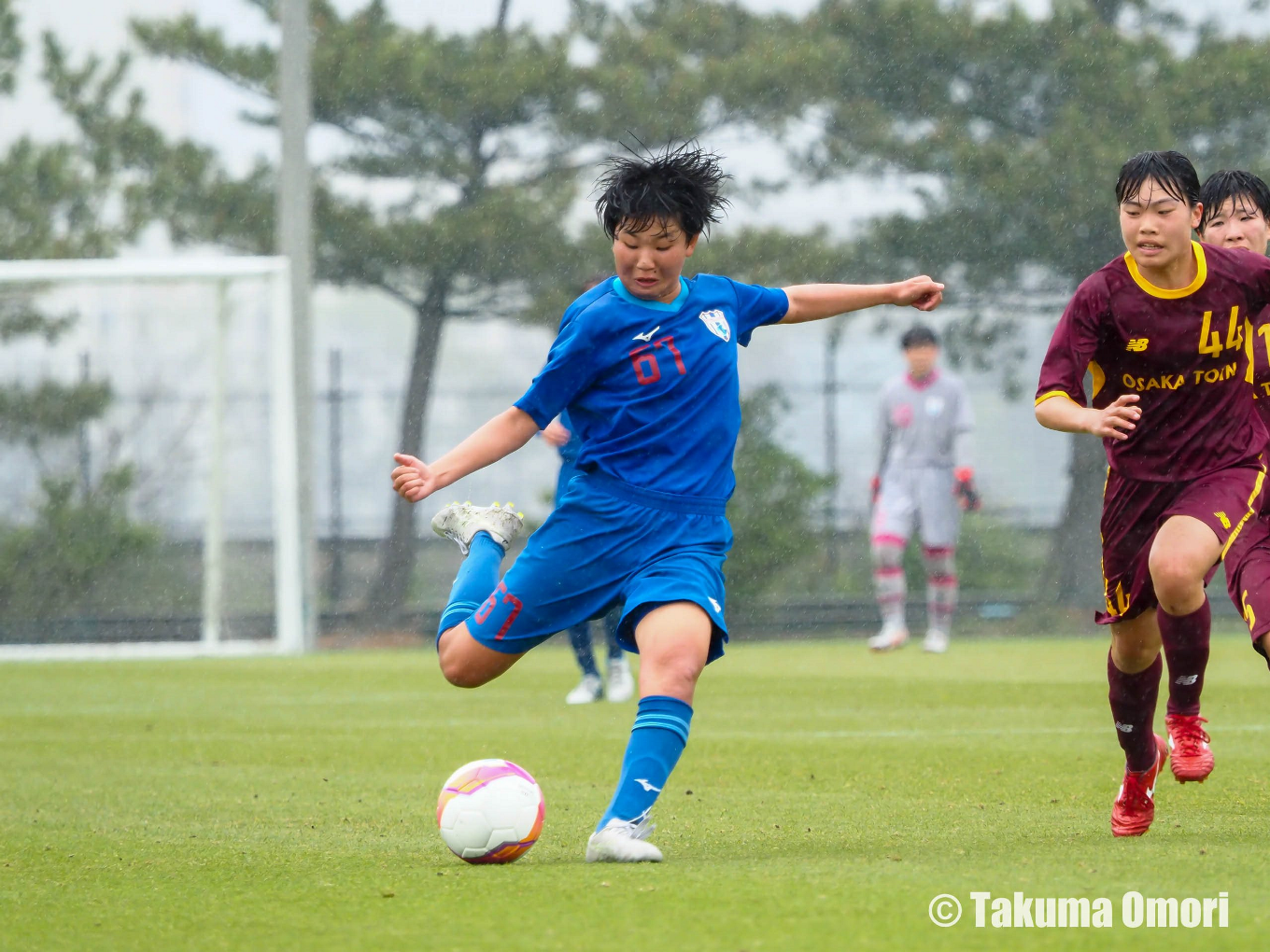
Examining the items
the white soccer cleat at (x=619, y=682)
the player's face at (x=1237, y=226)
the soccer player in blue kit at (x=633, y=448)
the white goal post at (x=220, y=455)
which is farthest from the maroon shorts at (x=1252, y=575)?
the white goal post at (x=220, y=455)

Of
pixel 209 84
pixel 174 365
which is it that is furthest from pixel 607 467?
pixel 209 84

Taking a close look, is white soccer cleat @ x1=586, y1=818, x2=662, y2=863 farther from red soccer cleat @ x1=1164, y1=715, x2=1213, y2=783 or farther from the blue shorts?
red soccer cleat @ x1=1164, y1=715, x2=1213, y2=783

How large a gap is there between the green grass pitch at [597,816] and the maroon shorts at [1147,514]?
62 centimetres

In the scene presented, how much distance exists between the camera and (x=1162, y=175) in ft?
14.2

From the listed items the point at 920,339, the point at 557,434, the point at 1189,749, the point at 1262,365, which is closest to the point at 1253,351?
the point at 1262,365

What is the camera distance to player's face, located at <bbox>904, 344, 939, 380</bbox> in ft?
40.3

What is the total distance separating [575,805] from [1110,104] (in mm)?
12077

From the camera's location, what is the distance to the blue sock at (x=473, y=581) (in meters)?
4.47

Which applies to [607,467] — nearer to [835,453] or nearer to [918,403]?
[918,403]

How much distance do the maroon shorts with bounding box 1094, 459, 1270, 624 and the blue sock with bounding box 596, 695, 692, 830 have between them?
1.25m

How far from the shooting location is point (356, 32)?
16688mm

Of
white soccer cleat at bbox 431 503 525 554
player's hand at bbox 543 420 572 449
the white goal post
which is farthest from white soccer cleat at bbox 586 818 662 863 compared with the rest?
the white goal post

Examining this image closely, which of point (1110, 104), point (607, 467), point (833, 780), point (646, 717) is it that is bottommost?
point (833, 780)

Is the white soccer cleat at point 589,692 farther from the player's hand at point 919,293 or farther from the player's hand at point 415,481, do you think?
the player's hand at point 415,481
